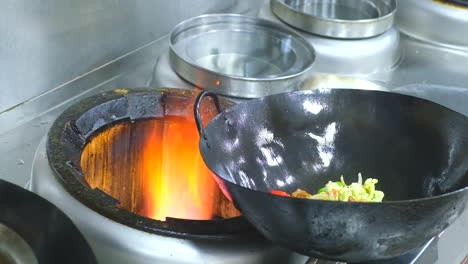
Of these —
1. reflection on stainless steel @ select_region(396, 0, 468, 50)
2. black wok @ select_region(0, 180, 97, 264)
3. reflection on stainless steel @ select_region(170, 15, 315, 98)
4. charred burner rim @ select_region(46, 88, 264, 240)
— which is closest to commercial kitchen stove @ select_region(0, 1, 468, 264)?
reflection on stainless steel @ select_region(396, 0, 468, 50)

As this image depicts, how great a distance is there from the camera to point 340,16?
3068 millimetres

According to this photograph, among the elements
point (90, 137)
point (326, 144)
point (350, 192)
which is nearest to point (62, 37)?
point (90, 137)

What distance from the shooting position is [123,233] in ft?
4.48

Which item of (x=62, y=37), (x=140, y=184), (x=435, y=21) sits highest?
(x=62, y=37)

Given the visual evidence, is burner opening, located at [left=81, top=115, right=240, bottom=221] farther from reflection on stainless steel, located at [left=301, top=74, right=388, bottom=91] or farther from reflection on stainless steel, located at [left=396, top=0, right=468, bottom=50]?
reflection on stainless steel, located at [left=396, top=0, right=468, bottom=50]

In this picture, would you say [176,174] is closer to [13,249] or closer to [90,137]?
[90,137]

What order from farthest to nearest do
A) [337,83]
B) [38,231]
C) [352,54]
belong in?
1. [352,54]
2. [337,83]
3. [38,231]

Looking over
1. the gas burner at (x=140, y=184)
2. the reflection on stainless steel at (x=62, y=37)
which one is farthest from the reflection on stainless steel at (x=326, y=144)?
the reflection on stainless steel at (x=62, y=37)

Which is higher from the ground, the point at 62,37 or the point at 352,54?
the point at 62,37

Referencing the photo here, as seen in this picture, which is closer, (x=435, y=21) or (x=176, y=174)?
(x=176, y=174)

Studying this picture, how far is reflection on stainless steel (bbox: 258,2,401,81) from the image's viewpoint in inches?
107

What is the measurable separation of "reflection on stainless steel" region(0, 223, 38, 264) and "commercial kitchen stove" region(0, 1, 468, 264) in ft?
2.05

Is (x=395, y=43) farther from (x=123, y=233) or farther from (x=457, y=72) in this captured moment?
(x=123, y=233)

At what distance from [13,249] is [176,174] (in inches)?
27.3
